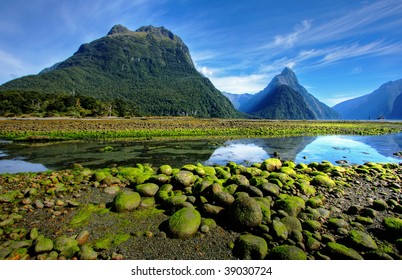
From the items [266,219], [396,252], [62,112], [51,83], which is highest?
[51,83]

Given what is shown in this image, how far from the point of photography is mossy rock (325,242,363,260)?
21.0 ft

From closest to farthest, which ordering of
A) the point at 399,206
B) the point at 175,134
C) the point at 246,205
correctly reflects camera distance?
the point at 246,205 → the point at 399,206 → the point at 175,134

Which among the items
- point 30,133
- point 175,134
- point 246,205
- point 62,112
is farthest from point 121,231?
point 62,112

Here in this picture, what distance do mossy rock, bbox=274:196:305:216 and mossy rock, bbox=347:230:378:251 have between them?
1.95m

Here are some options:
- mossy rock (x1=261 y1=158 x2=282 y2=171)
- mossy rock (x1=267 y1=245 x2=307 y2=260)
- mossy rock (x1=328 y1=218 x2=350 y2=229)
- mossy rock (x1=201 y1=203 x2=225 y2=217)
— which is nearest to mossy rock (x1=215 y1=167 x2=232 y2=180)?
mossy rock (x1=261 y1=158 x2=282 y2=171)

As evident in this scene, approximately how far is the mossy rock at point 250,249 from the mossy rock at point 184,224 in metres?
1.52

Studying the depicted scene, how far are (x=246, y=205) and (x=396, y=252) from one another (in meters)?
4.53

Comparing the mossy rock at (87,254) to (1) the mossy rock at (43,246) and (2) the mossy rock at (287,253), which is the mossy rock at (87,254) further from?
(2) the mossy rock at (287,253)

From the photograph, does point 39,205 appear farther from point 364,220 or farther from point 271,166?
point 364,220

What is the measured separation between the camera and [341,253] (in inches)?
254

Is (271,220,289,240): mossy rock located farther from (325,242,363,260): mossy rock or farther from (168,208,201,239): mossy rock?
(168,208,201,239): mossy rock

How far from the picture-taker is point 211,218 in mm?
8672

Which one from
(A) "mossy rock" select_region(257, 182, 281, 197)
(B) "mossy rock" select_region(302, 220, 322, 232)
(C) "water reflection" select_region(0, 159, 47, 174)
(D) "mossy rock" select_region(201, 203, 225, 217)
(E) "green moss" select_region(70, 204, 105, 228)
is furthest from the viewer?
(C) "water reflection" select_region(0, 159, 47, 174)
